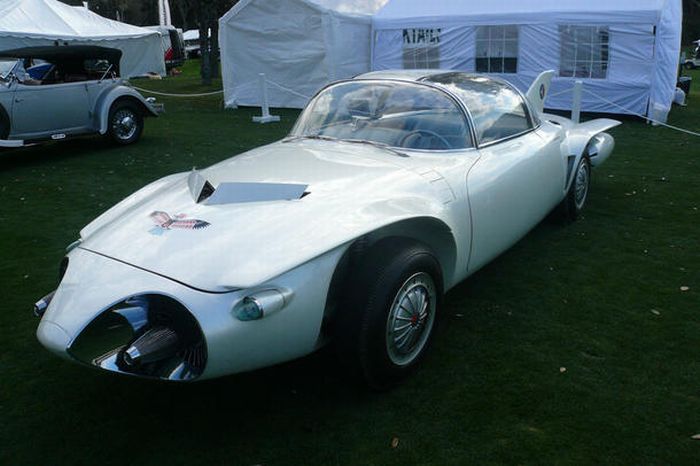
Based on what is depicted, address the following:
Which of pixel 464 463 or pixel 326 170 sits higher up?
pixel 326 170

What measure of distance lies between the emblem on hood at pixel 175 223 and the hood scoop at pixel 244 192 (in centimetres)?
18

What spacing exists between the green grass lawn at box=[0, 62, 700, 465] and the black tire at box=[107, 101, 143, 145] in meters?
5.16

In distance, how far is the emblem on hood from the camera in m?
2.76

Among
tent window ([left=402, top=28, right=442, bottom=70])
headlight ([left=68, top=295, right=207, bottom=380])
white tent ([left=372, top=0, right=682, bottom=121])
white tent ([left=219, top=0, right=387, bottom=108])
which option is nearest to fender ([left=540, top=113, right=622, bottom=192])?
headlight ([left=68, top=295, right=207, bottom=380])

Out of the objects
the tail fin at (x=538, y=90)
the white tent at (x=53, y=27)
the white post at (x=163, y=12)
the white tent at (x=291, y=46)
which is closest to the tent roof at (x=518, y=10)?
the white tent at (x=291, y=46)

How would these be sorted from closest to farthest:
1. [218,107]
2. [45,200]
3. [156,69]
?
1. [45,200]
2. [218,107]
3. [156,69]

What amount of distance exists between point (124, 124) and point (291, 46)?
18.8 feet

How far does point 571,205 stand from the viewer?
5.39 metres

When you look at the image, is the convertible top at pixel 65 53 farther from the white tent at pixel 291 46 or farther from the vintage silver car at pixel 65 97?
the white tent at pixel 291 46

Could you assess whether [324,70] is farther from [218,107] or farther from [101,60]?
[101,60]

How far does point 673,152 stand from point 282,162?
7451 mm

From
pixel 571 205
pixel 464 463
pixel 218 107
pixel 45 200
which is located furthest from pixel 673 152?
pixel 218 107

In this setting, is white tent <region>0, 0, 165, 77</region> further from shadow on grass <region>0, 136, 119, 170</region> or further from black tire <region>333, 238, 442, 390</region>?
black tire <region>333, 238, 442, 390</region>

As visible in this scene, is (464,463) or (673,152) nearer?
(464,463)
